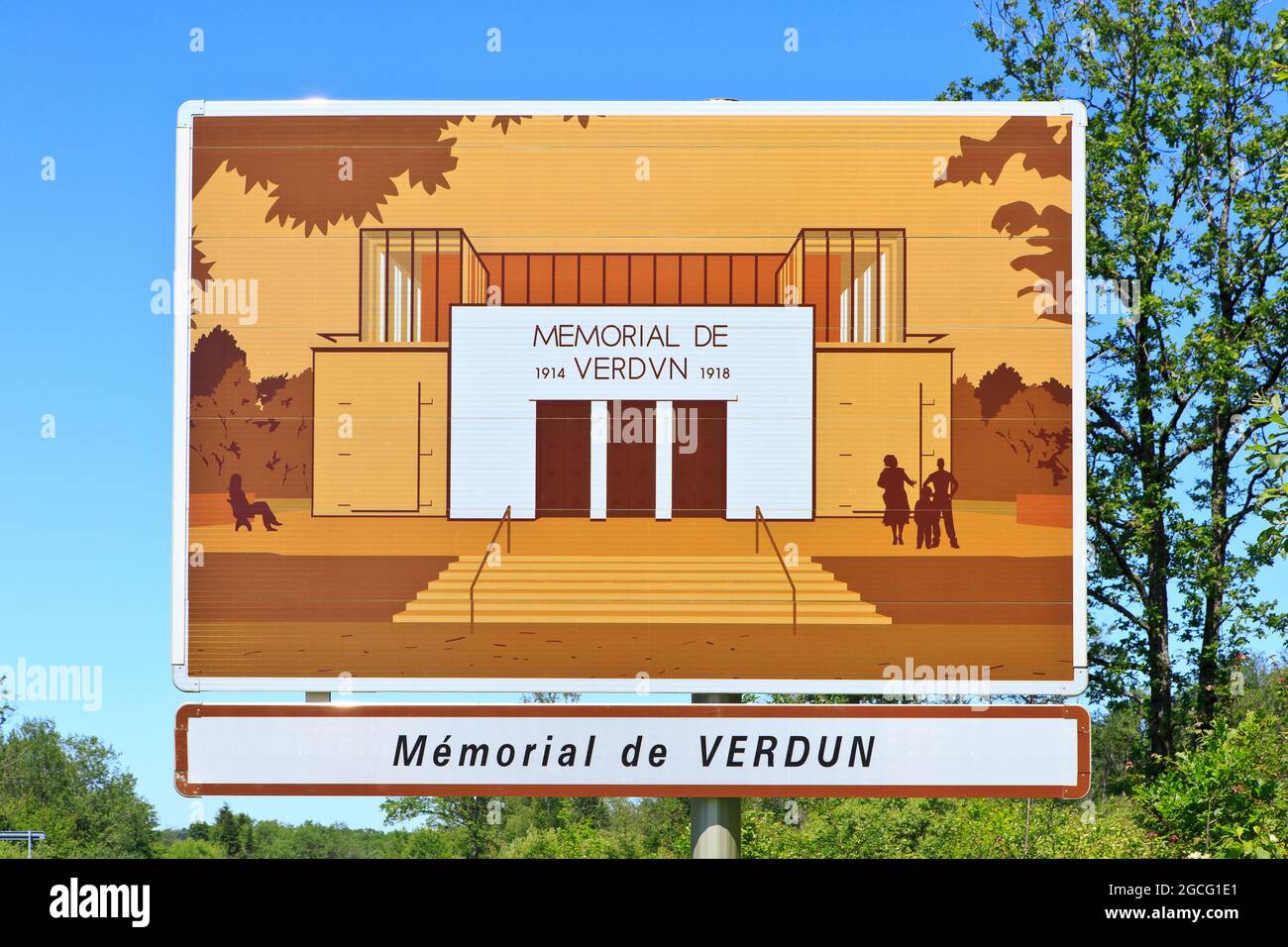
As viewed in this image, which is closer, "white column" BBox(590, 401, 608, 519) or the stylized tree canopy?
"white column" BBox(590, 401, 608, 519)

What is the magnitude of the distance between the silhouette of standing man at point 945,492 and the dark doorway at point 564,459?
2.05 m

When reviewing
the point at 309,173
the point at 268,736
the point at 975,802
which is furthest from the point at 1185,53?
the point at 268,736

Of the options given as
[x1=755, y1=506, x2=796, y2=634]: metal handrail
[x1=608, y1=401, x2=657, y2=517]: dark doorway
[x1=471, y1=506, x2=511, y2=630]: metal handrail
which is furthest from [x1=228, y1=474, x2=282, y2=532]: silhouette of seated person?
[x1=755, y1=506, x2=796, y2=634]: metal handrail

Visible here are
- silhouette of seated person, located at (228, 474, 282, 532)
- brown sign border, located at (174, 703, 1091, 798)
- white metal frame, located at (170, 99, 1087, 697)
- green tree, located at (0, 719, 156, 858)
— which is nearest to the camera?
brown sign border, located at (174, 703, 1091, 798)

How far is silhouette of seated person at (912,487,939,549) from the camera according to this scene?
7570 mm

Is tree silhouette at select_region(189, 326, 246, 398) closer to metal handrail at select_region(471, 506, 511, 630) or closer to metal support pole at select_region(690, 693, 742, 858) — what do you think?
metal handrail at select_region(471, 506, 511, 630)

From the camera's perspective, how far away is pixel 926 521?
7.59 m

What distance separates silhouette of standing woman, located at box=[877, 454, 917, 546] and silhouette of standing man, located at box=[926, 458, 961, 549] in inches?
4.9

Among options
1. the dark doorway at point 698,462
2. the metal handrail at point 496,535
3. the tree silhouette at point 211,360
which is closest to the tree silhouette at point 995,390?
the dark doorway at point 698,462

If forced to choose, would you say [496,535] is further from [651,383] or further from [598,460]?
[651,383]

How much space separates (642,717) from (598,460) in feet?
4.97

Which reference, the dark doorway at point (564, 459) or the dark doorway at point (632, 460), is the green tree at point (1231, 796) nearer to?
the dark doorway at point (632, 460)

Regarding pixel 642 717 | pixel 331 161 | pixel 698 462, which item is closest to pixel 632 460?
pixel 698 462

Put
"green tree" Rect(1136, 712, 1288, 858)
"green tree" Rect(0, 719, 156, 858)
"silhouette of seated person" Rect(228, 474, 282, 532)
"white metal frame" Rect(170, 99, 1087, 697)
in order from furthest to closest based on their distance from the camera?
"green tree" Rect(0, 719, 156, 858), "green tree" Rect(1136, 712, 1288, 858), "silhouette of seated person" Rect(228, 474, 282, 532), "white metal frame" Rect(170, 99, 1087, 697)
